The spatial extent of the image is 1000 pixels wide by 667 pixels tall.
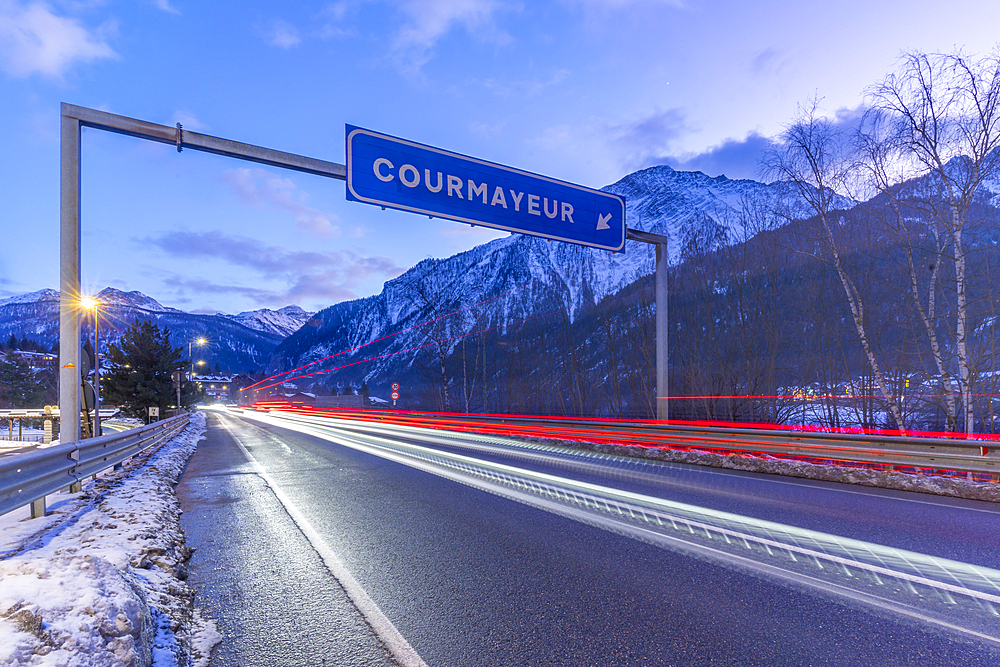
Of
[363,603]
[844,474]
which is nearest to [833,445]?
[844,474]

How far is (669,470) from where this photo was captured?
34.7 feet

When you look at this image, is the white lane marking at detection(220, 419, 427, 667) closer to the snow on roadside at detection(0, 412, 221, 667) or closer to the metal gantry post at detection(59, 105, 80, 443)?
the snow on roadside at detection(0, 412, 221, 667)

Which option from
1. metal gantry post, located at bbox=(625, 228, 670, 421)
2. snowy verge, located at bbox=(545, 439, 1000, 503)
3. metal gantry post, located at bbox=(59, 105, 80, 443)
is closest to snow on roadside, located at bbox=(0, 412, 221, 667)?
metal gantry post, located at bbox=(59, 105, 80, 443)

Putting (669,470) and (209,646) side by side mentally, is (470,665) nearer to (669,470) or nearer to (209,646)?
(209,646)

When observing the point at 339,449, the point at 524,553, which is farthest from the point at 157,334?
the point at 524,553

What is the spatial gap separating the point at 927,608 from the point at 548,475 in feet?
22.1

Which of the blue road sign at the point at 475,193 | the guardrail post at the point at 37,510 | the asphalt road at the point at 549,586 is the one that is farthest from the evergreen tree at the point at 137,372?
the guardrail post at the point at 37,510

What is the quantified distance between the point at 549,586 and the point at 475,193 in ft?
28.3

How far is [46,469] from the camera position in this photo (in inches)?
211

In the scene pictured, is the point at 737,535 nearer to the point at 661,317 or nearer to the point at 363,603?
the point at 363,603

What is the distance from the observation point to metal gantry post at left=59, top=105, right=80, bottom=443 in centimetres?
728

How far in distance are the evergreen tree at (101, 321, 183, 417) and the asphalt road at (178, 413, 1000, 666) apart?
4448cm

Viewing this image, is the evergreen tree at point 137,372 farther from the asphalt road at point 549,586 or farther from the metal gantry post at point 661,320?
the metal gantry post at point 661,320

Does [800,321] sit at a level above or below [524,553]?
above
